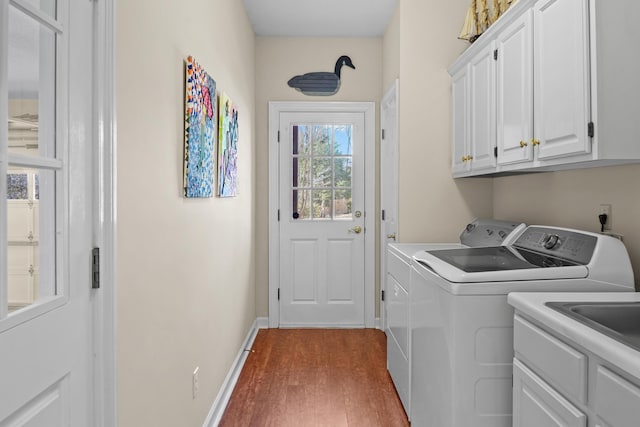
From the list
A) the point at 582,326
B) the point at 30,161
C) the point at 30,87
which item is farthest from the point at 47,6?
the point at 582,326

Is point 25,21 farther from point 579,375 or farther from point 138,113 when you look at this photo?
point 579,375

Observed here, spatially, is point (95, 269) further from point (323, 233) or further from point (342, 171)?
point (342, 171)

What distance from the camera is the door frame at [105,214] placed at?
1138 mm

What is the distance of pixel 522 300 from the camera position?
4.66ft

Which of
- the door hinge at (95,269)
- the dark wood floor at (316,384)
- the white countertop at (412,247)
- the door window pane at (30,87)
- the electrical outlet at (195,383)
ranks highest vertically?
the door window pane at (30,87)

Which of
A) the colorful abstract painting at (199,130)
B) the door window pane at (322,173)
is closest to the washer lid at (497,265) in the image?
the colorful abstract painting at (199,130)

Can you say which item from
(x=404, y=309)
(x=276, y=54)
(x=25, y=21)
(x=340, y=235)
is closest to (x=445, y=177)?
(x=404, y=309)

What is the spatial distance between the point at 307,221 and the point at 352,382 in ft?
5.24

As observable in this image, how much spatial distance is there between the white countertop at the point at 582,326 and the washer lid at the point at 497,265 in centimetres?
17

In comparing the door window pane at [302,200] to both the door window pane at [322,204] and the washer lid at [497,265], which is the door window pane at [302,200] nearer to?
the door window pane at [322,204]

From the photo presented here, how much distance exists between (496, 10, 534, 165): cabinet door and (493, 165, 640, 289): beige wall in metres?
0.30

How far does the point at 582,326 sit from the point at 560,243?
909mm

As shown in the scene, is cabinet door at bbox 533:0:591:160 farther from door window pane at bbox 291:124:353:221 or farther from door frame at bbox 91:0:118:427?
door window pane at bbox 291:124:353:221

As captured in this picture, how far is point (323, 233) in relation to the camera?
13.2 feet
